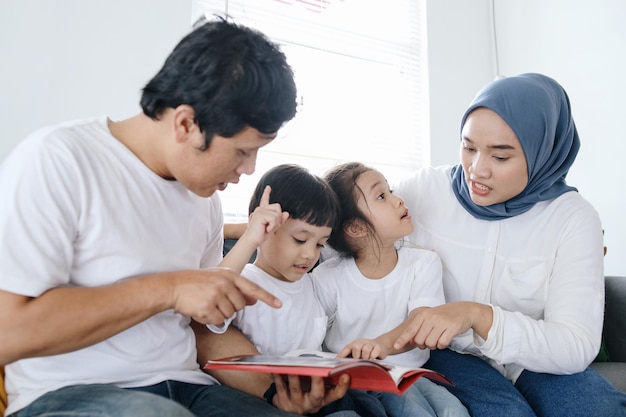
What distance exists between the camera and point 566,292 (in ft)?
4.58

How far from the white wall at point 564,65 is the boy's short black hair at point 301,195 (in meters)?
1.93

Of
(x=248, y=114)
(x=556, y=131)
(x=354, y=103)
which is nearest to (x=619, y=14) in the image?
(x=354, y=103)

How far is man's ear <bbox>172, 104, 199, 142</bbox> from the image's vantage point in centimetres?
102

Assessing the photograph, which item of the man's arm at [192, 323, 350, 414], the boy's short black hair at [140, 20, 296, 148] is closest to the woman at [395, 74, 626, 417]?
the man's arm at [192, 323, 350, 414]

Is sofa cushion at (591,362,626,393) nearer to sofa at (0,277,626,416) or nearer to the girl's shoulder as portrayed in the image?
sofa at (0,277,626,416)

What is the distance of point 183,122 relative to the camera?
1.03m

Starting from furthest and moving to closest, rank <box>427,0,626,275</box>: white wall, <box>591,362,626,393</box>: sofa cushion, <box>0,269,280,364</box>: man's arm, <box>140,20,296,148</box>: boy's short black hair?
<box>427,0,626,275</box>: white wall < <box>591,362,626,393</box>: sofa cushion < <box>140,20,296,148</box>: boy's short black hair < <box>0,269,280,364</box>: man's arm

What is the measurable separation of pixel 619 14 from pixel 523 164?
183 centimetres

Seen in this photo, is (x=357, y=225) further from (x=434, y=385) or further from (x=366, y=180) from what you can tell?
(x=434, y=385)

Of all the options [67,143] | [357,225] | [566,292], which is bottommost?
[566,292]

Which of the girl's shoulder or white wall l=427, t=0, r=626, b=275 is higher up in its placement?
white wall l=427, t=0, r=626, b=275

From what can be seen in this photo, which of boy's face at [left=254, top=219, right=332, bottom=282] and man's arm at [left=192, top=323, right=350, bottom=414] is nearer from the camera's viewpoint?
A: man's arm at [left=192, top=323, right=350, bottom=414]

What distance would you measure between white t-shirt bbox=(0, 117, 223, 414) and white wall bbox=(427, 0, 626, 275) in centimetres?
242

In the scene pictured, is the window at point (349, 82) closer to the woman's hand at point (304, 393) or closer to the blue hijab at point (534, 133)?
the blue hijab at point (534, 133)
